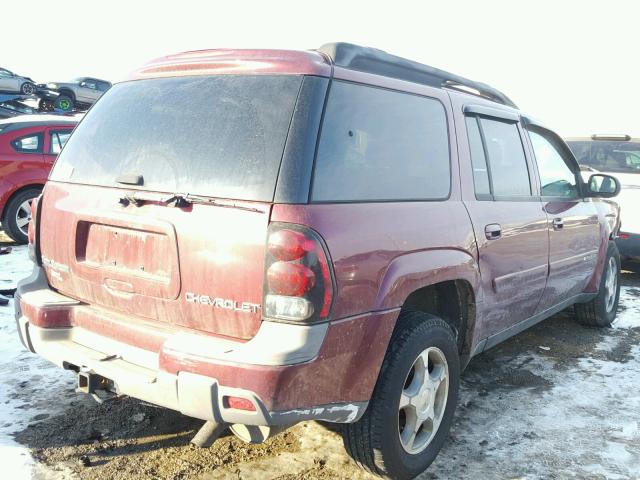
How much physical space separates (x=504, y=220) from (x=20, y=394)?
10.0ft

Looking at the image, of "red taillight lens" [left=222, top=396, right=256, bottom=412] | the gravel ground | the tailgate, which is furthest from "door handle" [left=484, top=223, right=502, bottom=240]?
"red taillight lens" [left=222, top=396, right=256, bottom=412]

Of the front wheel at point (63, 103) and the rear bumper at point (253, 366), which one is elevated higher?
the front wheel at point (63, 103)

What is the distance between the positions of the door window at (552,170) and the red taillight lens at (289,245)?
97.9 inches

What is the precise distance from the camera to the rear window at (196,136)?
222cm

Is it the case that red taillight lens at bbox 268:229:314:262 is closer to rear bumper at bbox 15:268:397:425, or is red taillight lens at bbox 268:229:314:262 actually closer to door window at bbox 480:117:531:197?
rear bumper at bbox 15:268:397:425

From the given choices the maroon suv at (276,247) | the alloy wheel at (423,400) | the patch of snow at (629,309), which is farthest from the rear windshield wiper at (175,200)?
the patch of snow at (629,309)

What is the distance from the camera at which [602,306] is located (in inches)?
201

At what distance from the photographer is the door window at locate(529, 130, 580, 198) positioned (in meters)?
4.04

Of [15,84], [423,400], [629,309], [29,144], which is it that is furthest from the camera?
[15,84]

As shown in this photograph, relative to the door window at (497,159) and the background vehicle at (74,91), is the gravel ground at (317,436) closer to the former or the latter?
the door window at (497,159)

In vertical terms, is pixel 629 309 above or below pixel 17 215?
below

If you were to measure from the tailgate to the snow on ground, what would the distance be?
0.83m

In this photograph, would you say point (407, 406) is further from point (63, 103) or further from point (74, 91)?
point (74, 91)

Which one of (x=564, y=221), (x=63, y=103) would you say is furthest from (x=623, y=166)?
(x=63, y=103)
